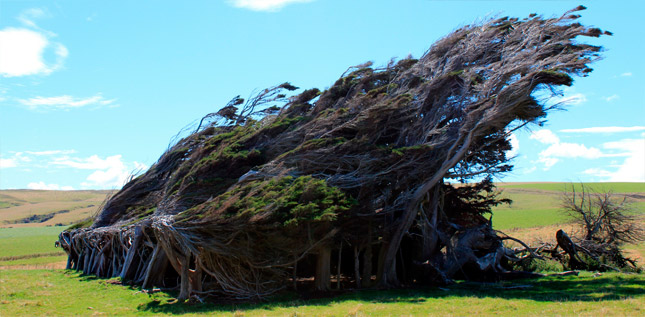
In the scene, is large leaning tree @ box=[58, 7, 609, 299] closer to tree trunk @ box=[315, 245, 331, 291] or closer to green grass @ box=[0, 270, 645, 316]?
tree trunk @ box=[315, 245, 331, 291]

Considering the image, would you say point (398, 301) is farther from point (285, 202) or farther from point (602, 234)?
point (602, 234)

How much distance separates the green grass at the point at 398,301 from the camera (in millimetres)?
12266

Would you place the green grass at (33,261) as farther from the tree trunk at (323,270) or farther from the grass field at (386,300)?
the tree trunk at (323,270)

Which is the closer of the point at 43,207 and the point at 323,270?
the point at 323,270

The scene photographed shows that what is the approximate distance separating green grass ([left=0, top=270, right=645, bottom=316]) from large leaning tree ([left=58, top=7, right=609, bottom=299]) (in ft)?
4.25

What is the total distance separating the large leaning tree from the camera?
14.9 meters

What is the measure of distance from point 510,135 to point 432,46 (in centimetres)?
594

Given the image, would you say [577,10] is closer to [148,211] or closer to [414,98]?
[414,98]

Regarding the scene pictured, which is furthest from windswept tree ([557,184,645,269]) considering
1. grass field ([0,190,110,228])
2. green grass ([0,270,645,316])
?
grass field ([0,190,110,228])

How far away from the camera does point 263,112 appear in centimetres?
2416

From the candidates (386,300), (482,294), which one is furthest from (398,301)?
(482,294)

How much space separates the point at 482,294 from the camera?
→ 1500 cm

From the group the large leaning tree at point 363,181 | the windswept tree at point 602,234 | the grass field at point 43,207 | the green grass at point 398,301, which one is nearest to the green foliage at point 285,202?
the large leaning tree at point 363,181

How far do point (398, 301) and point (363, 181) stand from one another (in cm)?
454
